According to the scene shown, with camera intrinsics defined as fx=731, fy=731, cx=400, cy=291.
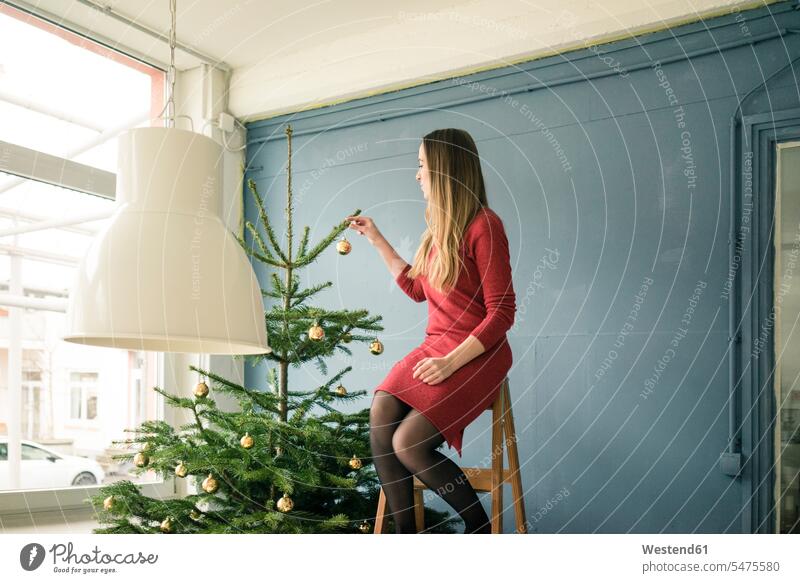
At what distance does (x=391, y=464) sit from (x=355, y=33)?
6.37 ft

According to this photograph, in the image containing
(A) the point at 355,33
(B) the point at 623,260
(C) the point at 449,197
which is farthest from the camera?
(A) the point at 355,33

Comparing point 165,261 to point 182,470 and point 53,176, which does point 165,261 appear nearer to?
point 182,470

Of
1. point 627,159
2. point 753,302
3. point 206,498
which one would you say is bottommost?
point 206,498

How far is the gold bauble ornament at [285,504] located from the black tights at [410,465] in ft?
0.83

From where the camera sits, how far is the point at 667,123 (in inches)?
95.5

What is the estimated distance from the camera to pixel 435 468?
1.63 meters

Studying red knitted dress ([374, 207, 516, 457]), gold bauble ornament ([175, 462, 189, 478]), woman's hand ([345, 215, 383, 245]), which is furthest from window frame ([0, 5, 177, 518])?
red knitted dress ([374, 207, 516, 457])

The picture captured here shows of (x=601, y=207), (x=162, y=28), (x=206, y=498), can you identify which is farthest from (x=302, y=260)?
(x=162, y=28)

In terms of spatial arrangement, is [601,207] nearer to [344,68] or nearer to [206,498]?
[344,68]
